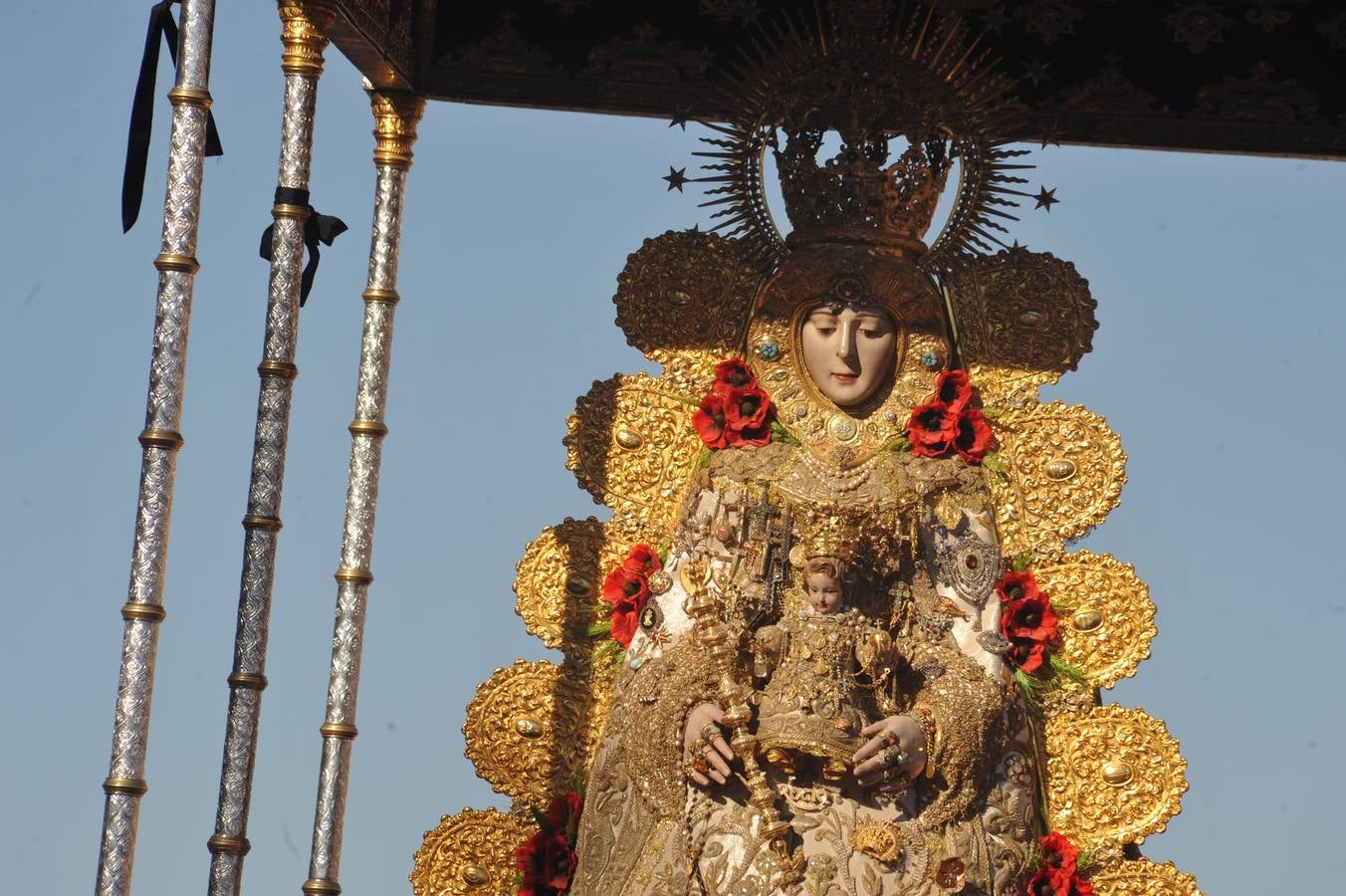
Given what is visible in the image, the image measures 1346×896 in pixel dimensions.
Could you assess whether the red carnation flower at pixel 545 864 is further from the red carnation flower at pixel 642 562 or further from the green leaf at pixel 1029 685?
the green leaf at pixel 1029 685


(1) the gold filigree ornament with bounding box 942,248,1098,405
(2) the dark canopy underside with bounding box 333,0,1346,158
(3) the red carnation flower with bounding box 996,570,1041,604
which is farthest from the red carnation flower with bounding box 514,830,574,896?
(2) the dark canopy underside with bounding box 333,0,1346,158

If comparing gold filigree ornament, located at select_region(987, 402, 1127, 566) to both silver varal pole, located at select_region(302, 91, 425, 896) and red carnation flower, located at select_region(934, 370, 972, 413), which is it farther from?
silver varal pole, located at select_region(302, 91, 425, 896)

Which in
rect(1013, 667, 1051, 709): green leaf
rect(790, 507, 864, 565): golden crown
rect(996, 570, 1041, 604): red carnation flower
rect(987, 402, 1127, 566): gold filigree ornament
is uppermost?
rect(987, 402, 1127, 566): gold filigree ornament

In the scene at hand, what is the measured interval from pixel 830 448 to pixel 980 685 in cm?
132

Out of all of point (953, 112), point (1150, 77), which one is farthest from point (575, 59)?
point (1150, 77)

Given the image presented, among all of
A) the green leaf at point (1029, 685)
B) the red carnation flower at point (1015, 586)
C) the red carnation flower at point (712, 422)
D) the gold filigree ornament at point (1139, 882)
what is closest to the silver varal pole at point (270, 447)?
the red carnation flower at point (712, 422)

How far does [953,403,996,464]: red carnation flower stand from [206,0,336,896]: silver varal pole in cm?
315

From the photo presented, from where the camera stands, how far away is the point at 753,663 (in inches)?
417

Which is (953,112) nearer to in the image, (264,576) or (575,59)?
(575,59)

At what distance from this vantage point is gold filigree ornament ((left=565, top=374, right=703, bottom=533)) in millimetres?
11586

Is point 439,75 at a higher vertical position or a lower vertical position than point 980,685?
higher

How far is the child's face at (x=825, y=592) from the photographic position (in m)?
10.5

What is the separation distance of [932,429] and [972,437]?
0.20 m

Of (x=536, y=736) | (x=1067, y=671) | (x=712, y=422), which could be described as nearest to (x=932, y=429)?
(x=712, y=422)
